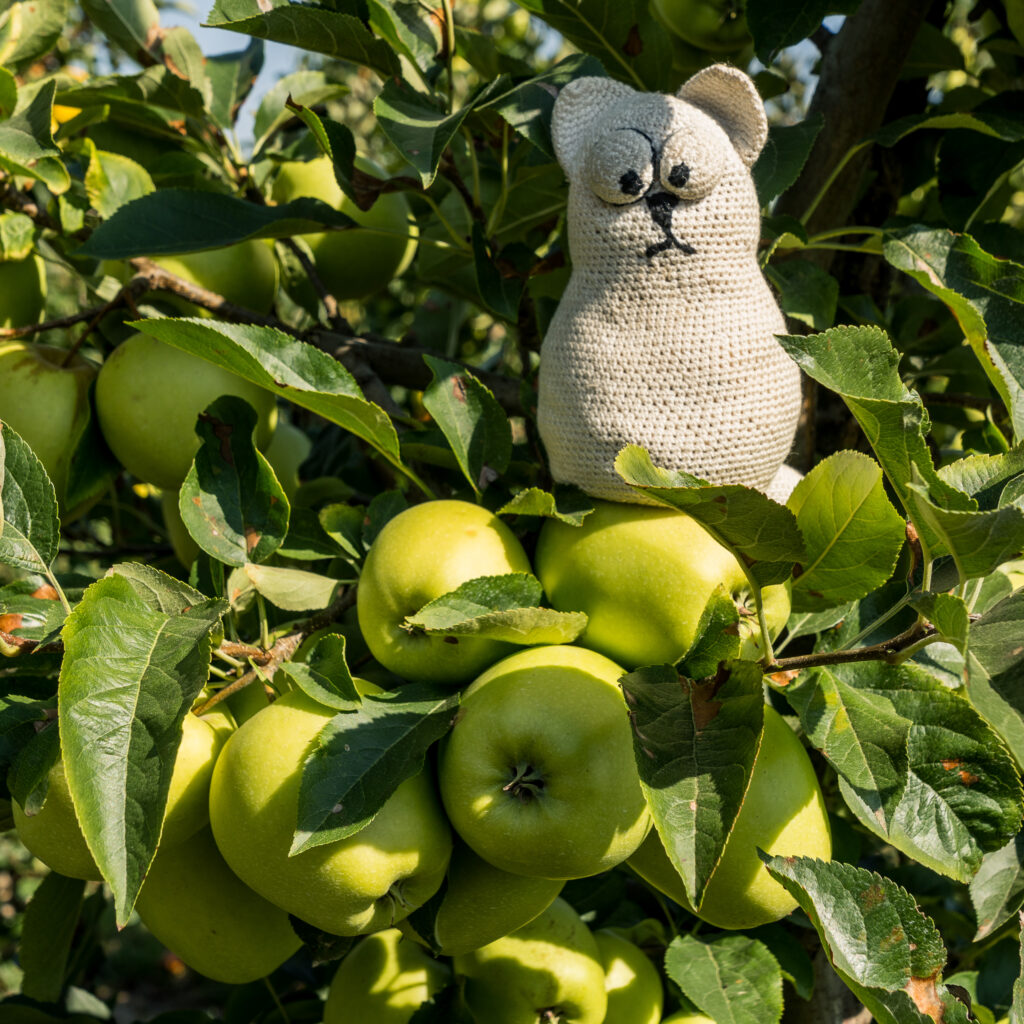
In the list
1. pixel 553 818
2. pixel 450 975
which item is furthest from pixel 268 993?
pixel 553 818

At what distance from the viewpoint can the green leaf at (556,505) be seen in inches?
26.2

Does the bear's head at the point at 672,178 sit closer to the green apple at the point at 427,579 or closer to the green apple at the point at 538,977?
the green apple at the point at 427,579

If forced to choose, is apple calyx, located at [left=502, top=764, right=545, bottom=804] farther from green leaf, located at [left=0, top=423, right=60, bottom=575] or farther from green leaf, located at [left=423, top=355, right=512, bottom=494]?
green leaf, located at [left=0, top=423, right=60, bottom=575]

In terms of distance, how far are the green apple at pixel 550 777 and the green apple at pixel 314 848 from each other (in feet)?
0.12

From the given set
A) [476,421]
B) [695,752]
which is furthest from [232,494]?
[695,752]

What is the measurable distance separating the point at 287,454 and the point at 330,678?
0.57m

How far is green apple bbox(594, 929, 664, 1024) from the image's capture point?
89cm

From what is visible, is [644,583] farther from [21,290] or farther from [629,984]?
[21,290]

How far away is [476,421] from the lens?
787 mm

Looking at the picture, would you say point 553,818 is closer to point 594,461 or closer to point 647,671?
point 647,671

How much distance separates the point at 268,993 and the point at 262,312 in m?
0.82

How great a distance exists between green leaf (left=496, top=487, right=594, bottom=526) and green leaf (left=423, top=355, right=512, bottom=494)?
80 millimetres

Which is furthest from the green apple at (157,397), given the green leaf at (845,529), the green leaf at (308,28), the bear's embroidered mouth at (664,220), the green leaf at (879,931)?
the green leaf at (879,931)

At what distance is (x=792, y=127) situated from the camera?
0.86 metres
